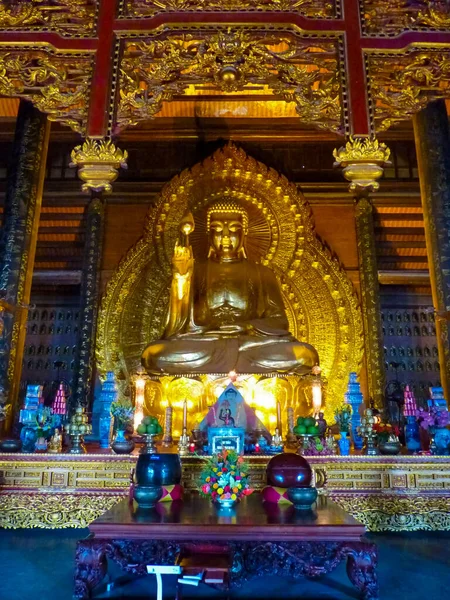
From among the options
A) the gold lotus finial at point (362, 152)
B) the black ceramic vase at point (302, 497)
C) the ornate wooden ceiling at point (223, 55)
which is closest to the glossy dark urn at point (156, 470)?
the black ceramic vase at point (302, 497)

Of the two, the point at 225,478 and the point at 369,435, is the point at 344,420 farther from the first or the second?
the point at 225,478

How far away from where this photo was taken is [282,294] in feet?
21.9

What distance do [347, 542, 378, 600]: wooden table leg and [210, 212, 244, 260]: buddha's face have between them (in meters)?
4.98

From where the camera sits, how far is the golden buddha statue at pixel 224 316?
557 centimetres

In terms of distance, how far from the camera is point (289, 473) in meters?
2.56

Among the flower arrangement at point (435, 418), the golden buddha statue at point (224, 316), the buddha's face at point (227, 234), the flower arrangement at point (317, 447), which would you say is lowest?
the flower arrangement at point (317, 447)

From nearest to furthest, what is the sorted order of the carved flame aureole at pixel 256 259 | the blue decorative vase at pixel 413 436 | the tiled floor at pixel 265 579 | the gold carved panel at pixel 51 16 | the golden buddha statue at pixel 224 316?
the tiled floor at pixel 265 579
the gold carved panel at pixel 51 16
the blue decorative vase at pixel 413 436
the golden buddha statue at pixel 224 316
the carved flame aureole at pixel 256 259

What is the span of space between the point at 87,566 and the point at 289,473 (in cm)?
103

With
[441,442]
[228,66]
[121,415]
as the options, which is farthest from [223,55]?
[441,442]

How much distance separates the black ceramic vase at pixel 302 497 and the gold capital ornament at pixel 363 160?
7.23 feet

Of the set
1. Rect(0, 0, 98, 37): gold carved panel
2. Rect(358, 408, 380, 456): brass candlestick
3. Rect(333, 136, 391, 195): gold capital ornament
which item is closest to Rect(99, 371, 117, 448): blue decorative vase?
Rect(358, 408, 380, 456): brass candlestick

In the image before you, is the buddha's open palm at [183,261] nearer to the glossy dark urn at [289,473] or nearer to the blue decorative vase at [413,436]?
the blue decorative vase at [413,436]

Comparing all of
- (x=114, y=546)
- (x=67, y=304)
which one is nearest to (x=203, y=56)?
(x=114, y=546)

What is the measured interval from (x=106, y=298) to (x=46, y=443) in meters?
2.87
